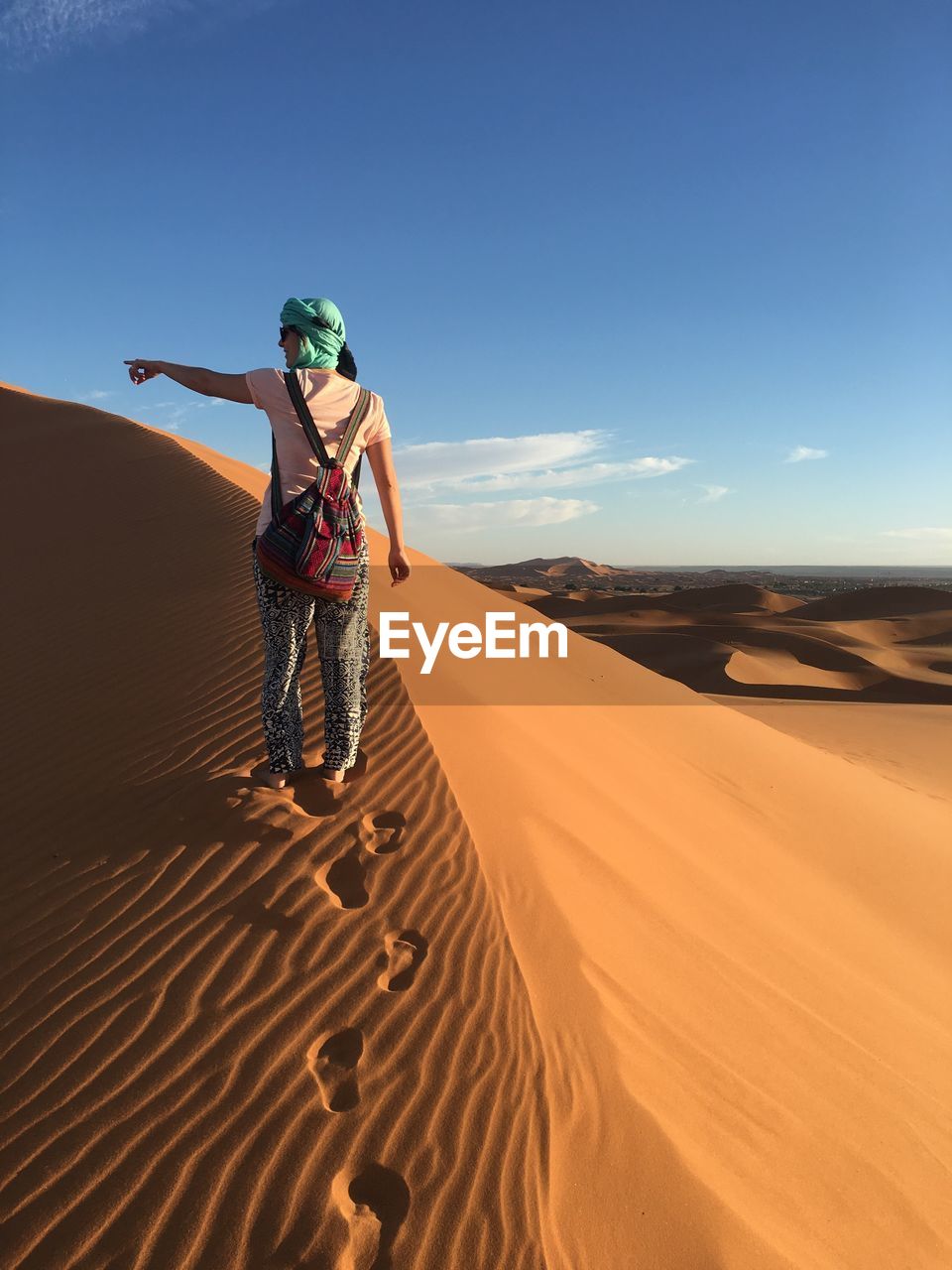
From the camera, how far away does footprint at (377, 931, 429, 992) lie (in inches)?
115

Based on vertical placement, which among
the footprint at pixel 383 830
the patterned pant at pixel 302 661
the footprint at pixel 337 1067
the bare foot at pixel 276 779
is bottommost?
the footprint at pixel 337 1067

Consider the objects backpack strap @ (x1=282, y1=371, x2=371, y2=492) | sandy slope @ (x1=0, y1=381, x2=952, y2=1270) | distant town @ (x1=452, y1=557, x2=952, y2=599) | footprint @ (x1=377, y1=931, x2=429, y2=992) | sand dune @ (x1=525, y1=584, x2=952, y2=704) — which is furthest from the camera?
distant town @ (x1=452, y1=557, x2=952, y2=599)

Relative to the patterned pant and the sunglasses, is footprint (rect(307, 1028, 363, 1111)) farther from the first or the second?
the sunglasses

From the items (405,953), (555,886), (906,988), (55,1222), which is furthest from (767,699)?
(55,1222)

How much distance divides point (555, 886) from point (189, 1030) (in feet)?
6.49

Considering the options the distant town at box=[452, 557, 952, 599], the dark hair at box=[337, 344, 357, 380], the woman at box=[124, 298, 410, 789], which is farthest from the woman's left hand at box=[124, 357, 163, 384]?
the distant town at box=[452, 557, 952, 599]

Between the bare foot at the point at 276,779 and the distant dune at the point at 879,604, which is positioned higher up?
the bare foot at the point at 276,779

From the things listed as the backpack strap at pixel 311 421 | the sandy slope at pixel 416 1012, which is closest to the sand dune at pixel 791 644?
the sandy slope at pixel 416 1012

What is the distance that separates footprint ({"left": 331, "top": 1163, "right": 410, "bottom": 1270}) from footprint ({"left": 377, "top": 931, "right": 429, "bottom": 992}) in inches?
25.8

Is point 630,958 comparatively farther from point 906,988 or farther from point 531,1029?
point 906,988

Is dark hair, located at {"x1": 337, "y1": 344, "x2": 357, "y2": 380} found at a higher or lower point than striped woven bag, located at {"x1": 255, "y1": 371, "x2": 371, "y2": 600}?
higher

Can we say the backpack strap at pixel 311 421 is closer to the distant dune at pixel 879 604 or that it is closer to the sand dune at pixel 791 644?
the sand dune at pixel 791 644

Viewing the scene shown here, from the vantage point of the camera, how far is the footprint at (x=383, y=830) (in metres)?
3.58

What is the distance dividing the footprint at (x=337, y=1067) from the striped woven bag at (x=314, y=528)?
166cm
